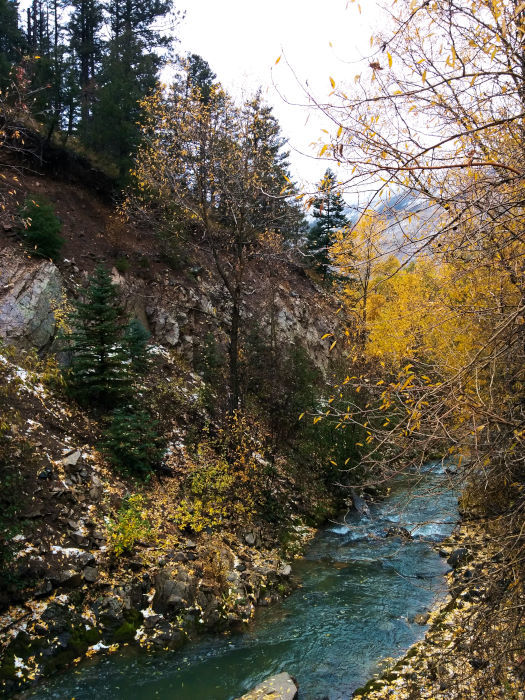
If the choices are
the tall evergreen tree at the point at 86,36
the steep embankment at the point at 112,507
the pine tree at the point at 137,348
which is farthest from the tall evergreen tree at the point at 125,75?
the pine tree at the point at 137,348

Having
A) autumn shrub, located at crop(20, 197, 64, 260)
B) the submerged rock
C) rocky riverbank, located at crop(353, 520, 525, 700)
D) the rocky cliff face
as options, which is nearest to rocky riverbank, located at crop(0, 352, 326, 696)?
the rocky cliff face

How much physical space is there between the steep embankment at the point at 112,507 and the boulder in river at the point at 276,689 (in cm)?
144

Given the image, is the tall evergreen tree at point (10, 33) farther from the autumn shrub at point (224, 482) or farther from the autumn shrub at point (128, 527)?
the autumn shrub at point (128, 527)

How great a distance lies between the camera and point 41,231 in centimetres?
1272

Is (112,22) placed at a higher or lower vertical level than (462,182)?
higher

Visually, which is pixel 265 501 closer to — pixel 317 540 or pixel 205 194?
pixel 317 540

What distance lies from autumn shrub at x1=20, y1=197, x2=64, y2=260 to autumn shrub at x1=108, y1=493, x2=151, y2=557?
812cm

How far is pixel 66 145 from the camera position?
57.3 ft

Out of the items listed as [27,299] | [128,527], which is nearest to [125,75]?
[27,299]

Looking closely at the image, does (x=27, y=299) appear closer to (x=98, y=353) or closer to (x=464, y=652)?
(x=98, y=353)

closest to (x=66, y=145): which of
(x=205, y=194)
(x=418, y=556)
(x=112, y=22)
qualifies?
(x=205, y=194)

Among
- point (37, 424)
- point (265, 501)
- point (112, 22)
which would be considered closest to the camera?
point (37, 424)

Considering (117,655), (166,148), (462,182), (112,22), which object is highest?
(112,22)

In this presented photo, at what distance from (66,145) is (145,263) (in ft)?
18.3
